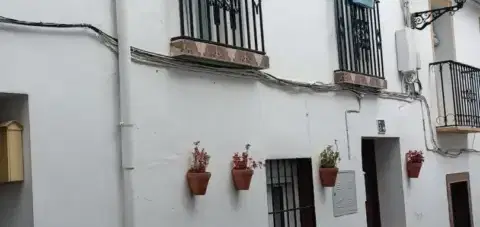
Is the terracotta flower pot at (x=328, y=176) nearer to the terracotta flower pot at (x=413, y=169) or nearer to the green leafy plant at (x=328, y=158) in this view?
the green leafy plant at (x=328, y=158)

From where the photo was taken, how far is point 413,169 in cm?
848

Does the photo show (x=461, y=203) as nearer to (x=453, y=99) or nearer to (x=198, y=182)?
(x=453, y=99)

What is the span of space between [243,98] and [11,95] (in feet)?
7.61

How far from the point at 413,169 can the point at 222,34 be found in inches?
163

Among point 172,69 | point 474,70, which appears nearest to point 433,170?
point 474,70

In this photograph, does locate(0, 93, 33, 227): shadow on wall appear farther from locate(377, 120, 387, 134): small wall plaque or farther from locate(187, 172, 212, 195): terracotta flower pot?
locate(377, 120, 387, 134): small wall plaque

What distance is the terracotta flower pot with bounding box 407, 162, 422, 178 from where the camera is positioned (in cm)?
845

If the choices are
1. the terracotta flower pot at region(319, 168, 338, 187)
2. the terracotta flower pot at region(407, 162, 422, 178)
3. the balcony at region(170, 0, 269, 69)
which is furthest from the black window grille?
the terracotta flower pot at region(407, 162, 422, 178)

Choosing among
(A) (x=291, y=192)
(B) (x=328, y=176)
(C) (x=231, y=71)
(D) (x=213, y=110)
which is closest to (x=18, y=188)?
(D) (x=213, y=110)

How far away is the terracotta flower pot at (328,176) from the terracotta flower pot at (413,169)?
222 centimetres

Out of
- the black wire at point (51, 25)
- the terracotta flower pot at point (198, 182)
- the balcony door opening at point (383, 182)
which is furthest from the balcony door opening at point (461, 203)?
the black wire at point (51, 25)

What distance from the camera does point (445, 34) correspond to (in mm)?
10672

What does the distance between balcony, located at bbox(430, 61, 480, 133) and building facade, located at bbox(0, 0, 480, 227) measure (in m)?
0.43

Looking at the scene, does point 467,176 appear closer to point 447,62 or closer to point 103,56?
point 447,62
